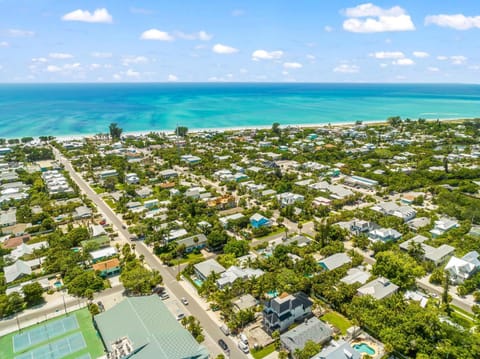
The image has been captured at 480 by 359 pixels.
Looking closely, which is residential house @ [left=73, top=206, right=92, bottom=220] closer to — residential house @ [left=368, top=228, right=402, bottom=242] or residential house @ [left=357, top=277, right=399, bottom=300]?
residential house @ [left=357, top=277, right=399, bottom=300]

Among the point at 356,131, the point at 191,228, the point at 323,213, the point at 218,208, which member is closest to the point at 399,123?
the point at 356,131

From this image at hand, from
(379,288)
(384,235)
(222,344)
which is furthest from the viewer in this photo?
(384,235)

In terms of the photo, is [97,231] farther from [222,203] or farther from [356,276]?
[356,276]

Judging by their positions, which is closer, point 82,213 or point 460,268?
point 460,268

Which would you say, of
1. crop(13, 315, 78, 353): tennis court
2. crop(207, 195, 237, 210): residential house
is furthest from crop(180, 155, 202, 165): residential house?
crop(13, 315, 78, 353): tennis court

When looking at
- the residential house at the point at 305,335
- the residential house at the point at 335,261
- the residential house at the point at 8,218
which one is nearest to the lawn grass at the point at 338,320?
the residential house at the point at 305,335

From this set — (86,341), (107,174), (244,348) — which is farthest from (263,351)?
(107,174)

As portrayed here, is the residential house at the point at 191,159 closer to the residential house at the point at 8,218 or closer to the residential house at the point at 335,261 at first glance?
the residential house at the point at 8,218
